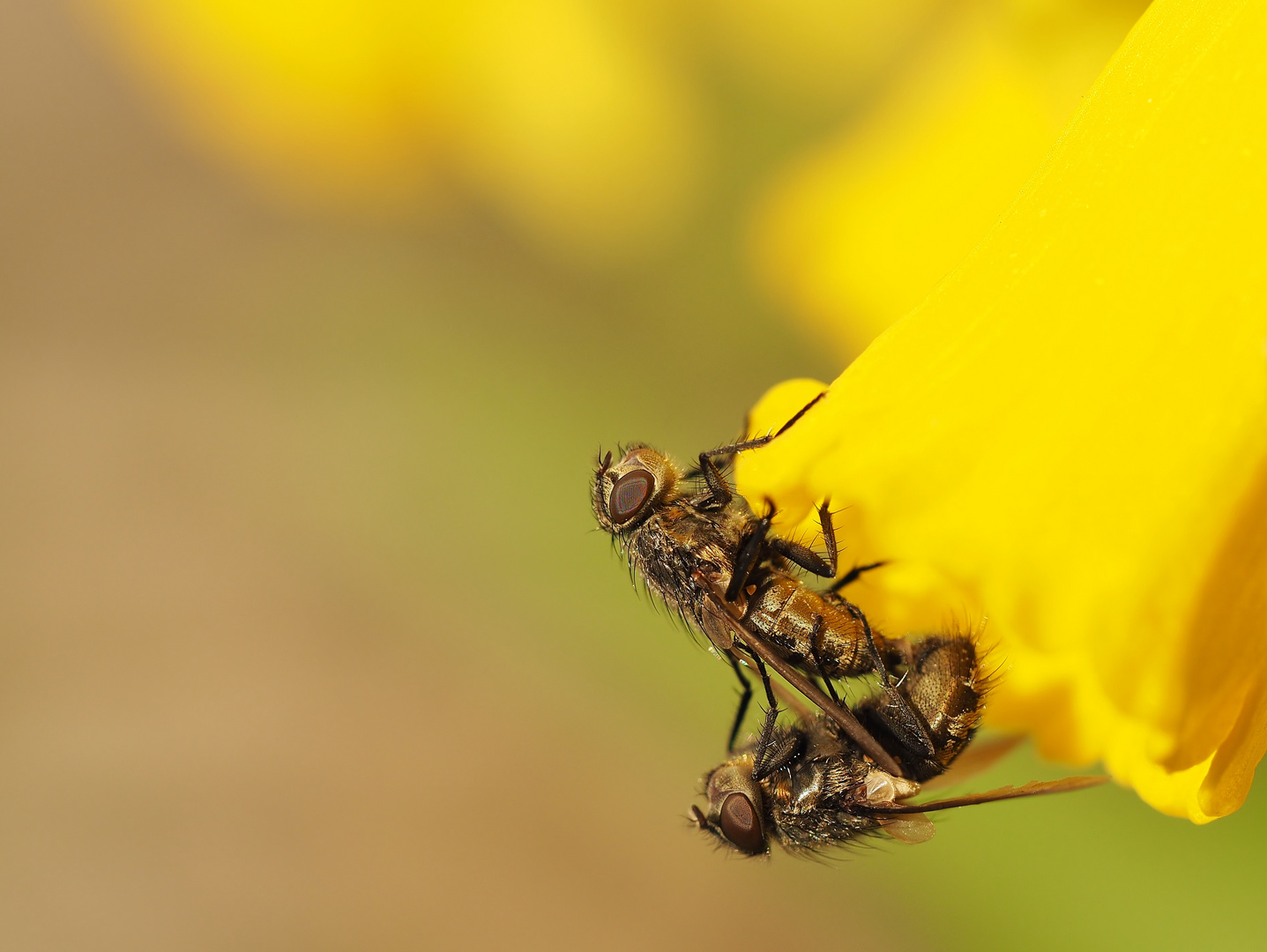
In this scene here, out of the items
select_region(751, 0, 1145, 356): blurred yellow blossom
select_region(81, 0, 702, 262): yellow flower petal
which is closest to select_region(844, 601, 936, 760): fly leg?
select_region(751, 0, 1145, 356): blurred yellow blossom

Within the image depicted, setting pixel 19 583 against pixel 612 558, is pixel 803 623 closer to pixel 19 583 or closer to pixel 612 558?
pixel 612 558

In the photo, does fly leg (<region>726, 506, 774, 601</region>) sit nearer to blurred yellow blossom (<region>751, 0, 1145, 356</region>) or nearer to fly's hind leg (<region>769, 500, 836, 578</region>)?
fly's hind leg (<region>769, 500, 836, 578</region>)

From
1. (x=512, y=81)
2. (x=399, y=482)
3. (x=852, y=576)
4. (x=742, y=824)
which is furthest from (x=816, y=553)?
(x=399, y=482)

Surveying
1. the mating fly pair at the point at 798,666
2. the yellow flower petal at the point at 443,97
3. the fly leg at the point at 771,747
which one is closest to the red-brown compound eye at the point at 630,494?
the mating fly pair at the point at 798,666

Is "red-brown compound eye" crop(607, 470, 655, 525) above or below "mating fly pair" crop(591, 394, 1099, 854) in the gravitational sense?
above

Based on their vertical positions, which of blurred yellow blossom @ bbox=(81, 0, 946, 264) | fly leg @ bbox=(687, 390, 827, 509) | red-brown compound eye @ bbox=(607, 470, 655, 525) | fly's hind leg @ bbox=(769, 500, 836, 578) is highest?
blurred yellow blossom @ bbox=(81, 0, 946, 264)

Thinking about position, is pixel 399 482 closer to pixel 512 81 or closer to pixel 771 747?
pixel 512 81
